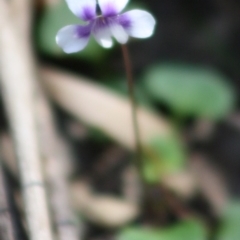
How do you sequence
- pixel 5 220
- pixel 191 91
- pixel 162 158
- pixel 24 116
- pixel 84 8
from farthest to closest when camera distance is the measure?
1. pixel 191 91
2. pixel 162 158
3. pixel 24 116
4. pixel 5 220
5. pixel 84 8

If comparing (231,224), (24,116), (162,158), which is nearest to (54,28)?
(24,116)

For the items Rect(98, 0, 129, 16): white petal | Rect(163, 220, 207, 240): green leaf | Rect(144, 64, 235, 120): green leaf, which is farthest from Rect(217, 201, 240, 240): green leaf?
Rect(98, 0, 129, 16): white petal

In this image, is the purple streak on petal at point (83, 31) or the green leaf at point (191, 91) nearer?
the purple streak on petal at point (83, 31)

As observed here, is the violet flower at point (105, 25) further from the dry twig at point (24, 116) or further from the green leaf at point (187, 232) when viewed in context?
the green leaf at point (187, 232)

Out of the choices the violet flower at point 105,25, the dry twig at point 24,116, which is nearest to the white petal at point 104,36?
the violet flower at point 105,25

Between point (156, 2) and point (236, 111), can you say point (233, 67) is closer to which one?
point (236, 111)

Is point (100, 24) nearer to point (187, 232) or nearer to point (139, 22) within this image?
point (139, 22)
